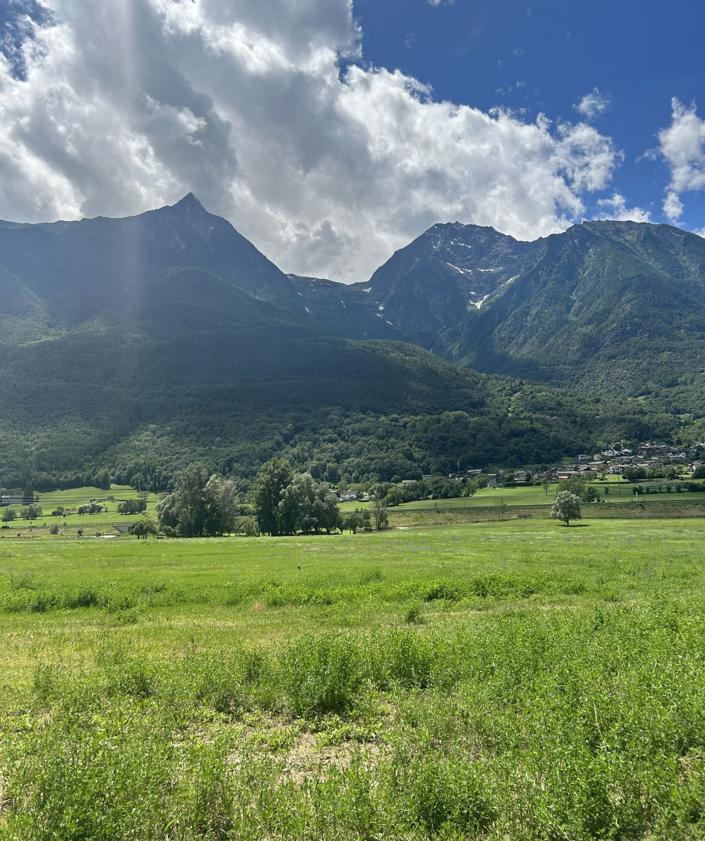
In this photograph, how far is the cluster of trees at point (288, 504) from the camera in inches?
3514

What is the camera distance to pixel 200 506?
89062 mm

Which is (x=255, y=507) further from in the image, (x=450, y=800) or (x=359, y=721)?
(x=450, y=800)

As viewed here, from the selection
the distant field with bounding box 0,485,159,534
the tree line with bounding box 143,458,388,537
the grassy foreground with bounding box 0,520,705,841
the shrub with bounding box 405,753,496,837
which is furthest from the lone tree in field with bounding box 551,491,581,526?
the shrub with bounding box 405,753,496,837

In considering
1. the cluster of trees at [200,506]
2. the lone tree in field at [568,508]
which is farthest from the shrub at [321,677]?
the lone tree in field at [568,508]

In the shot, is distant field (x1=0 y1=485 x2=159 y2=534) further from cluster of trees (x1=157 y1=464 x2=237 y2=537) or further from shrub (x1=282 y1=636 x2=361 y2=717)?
shrub (x1=282 y1=636 x2=361 y2=717)

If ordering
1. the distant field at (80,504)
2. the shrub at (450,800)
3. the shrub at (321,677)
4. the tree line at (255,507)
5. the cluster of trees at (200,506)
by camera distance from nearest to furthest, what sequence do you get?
the shrub at (450,800) < the shrub at (321,677) < the cluster of trees at (200,506) < the tree line at (255,507) < the distant field at (80,504)

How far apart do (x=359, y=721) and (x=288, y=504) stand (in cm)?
7986

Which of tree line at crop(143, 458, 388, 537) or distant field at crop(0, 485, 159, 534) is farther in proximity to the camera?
distant field at crop(0, 485, 159, 534)

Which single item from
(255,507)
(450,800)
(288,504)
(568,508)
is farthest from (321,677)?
(568,508)

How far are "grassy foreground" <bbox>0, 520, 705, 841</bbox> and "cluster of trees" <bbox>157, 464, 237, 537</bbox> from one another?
222 ft

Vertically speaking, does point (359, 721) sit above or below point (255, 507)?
above

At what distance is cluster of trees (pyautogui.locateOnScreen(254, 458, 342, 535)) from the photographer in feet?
293

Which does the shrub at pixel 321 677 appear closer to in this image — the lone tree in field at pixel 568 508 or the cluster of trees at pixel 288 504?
the cluster of trees at pixel 288 504

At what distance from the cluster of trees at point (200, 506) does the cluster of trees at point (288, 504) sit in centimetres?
604
